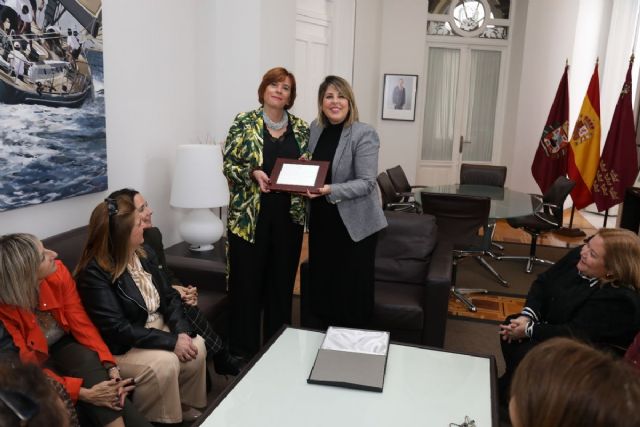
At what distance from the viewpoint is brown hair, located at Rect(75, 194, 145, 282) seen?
87.0 inches

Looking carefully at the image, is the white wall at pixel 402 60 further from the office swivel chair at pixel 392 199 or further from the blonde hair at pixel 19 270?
the blonde hair at pixel 19 270

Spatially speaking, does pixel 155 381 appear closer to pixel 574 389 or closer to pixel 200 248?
pixel 200 248

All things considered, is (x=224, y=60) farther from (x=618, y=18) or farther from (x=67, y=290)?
(x=618, y=18)

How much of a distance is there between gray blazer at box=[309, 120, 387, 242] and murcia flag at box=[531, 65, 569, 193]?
422 centimetres

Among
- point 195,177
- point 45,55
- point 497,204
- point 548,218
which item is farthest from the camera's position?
point 548,218

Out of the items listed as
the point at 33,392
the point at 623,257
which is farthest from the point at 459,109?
the point at 33,392

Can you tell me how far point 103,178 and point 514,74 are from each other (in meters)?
5.85

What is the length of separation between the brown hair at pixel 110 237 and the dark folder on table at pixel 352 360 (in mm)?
929

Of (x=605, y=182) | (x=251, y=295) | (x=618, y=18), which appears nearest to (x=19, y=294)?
(x=251, y=295)

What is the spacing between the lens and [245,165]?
8.84 feet

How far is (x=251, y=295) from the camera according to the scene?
9.34 feet

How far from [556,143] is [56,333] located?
574 centimetres

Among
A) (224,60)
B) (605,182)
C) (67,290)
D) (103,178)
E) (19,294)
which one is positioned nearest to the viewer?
(19,294)

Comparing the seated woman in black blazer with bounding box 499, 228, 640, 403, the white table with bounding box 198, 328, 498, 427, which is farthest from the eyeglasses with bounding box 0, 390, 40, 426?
the seated woman in black blazer with bounding box 499, 228, 640, 403
